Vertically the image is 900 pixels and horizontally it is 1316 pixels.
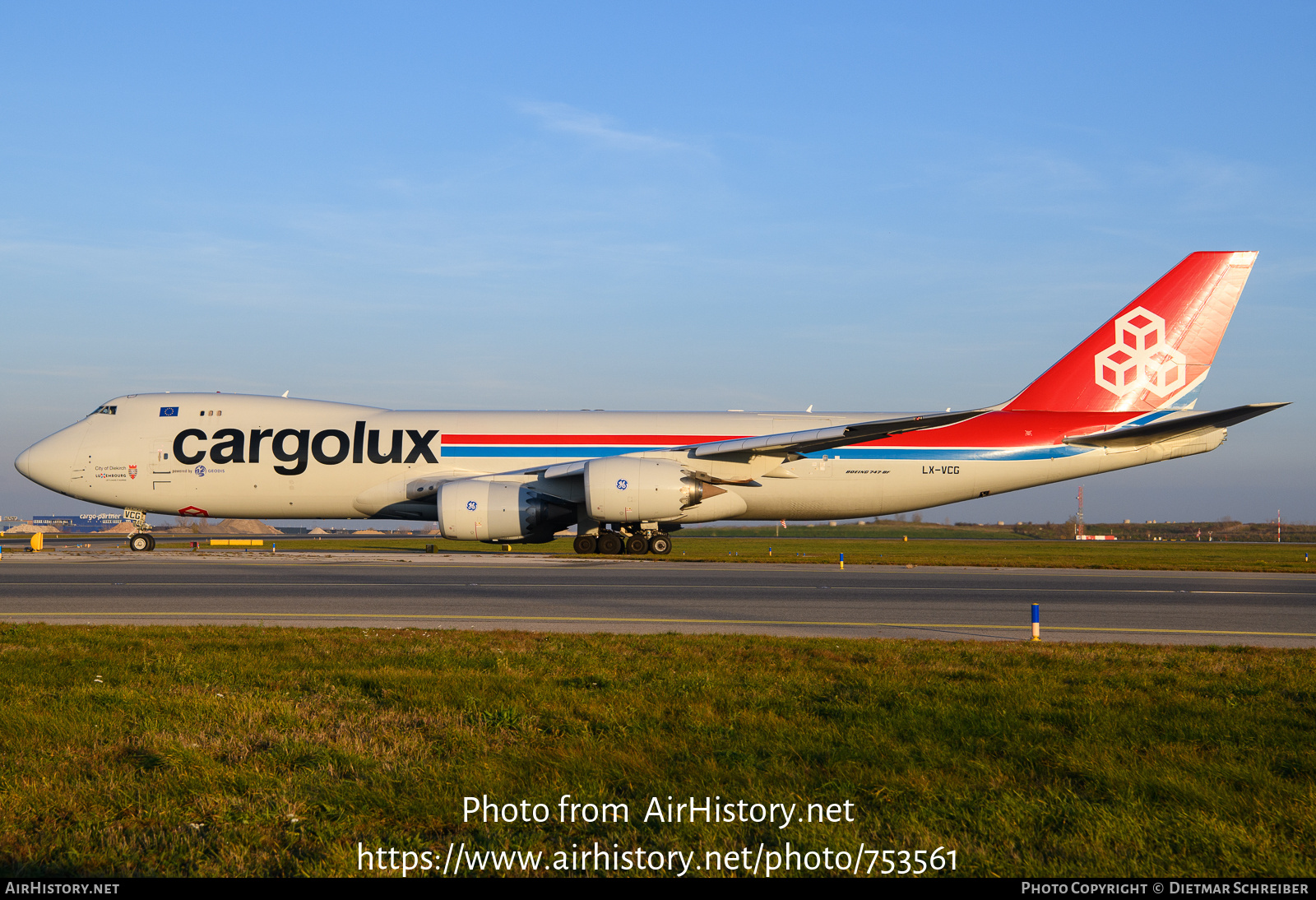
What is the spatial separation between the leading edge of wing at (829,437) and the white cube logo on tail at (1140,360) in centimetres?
438

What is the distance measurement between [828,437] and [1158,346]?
11.3 meters

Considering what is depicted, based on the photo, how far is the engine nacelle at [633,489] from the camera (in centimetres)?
2664

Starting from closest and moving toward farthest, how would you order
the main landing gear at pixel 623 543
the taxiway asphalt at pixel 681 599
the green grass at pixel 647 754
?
the green grass at pixel 647 754
the taxiway asphalt at pixel 681 599
the main landing gear at pixel 623 543

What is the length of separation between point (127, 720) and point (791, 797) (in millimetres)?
4696

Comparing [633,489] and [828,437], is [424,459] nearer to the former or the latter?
[633,489]

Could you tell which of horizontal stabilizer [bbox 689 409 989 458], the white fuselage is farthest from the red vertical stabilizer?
horizontal stabilizer [bbox 689 409 989 458]

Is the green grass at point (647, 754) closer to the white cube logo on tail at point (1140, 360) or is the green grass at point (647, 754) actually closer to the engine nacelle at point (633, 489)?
the engine nacelle at point (633, 489)

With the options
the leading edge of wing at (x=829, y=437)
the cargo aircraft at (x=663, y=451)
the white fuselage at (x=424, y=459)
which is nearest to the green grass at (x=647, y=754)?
the leading edge of wing at (x=829, y=437)

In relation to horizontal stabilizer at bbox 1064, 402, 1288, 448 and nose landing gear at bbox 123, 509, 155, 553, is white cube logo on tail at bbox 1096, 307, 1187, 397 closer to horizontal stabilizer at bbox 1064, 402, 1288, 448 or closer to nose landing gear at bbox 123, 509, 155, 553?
horizontal stabilizer at bbox 1064, 402, 1288, 448

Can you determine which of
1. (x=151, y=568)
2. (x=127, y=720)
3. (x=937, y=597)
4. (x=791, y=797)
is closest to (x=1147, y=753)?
(x=791, y=797)

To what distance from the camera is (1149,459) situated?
92.7 ft

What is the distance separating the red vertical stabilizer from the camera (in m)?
28.8

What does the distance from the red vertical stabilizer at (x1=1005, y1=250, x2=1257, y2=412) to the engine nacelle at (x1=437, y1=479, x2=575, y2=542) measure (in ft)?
53.1
